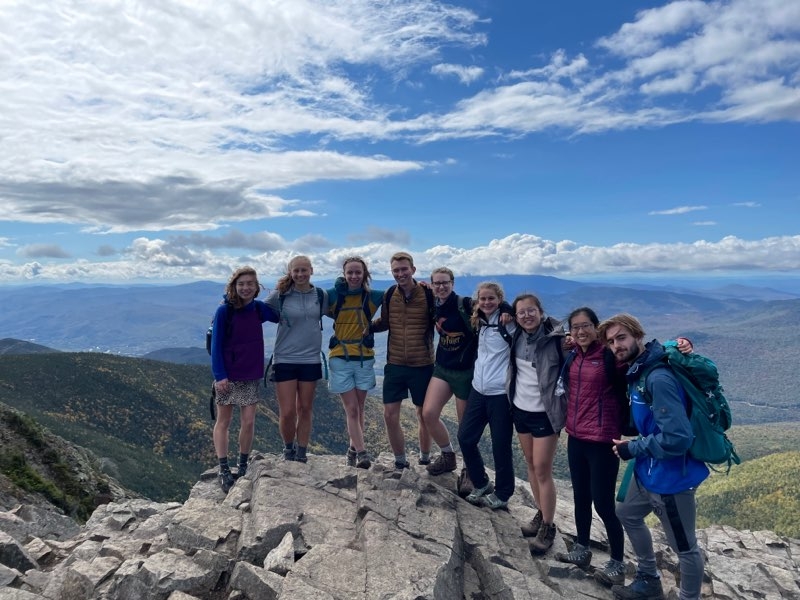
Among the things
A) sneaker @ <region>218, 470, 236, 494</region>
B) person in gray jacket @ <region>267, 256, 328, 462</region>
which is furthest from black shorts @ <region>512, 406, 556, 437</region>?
sneaker @ <region>218, 470, 236, 494</region>

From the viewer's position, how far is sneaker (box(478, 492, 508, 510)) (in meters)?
11.5

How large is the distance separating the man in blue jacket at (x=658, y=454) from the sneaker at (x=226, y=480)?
8834 millimetres

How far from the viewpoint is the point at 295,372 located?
12.4m

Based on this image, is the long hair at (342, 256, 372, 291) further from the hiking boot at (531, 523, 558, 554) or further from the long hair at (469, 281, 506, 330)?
the hiking boot at (531, 523, 558, 554)

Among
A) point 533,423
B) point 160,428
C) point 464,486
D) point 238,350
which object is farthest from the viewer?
point 160,428

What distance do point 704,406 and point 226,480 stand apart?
34.7 feet

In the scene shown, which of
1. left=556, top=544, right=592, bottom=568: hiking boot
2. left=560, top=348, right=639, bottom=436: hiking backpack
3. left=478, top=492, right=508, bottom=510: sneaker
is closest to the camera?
left=560, top=348, right=639, bottom=436: hiking backpack

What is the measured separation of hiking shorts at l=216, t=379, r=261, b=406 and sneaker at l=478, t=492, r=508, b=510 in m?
5.90

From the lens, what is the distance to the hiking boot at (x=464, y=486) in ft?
39.3

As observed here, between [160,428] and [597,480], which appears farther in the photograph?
[160,428]

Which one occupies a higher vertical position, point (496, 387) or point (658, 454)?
point (496, 387)

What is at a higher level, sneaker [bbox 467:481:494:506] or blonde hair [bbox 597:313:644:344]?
blonde hair [bbox 597:313:644:344]

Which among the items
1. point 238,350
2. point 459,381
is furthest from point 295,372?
point 459,381

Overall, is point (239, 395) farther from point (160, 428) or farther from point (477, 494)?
point (160, 428)
